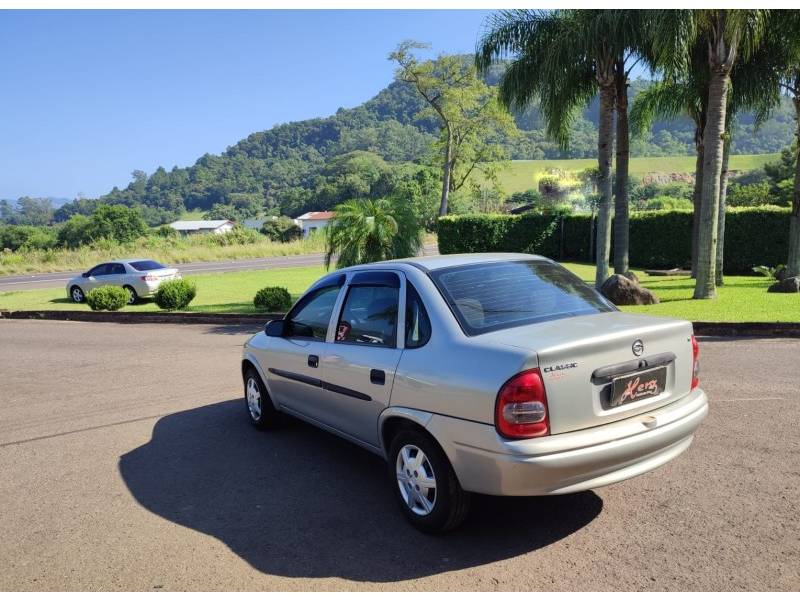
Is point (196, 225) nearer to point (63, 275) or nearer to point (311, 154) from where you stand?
point (311, 154)

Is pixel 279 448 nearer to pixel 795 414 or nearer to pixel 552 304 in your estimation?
pixel 552 304

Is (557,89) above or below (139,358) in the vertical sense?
above

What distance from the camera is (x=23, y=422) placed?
687cm

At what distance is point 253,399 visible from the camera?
245 inches

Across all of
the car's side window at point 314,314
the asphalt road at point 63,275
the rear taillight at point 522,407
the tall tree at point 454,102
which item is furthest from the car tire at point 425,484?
the tall tree at point 454,102

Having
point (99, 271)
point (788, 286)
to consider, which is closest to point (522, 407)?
point (788, 286)

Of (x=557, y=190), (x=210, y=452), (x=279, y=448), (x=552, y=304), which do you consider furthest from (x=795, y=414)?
(x=557, y=190)

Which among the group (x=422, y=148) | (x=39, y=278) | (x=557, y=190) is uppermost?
(x=422, y=148)

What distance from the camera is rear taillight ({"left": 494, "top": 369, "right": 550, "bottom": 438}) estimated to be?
3.38m

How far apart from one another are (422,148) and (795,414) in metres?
151

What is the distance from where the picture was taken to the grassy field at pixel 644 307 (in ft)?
41.2

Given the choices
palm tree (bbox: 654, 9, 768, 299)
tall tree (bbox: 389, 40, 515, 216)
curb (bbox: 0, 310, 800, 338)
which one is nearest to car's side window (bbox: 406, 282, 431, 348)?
curb (bbox: 0, 310, 800, 338)

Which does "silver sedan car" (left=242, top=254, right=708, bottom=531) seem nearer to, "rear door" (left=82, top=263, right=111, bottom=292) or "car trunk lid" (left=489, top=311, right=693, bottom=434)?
"car trunk lid" (left=489, top=311, right=693, bottom=434)

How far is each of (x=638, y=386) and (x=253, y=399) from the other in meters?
3.79
